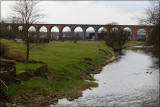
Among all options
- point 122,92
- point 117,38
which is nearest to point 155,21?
point 122,92

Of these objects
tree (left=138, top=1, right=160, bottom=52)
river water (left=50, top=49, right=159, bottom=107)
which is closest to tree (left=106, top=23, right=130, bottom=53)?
river water (left=50, top=49, right=159, bottom=107)

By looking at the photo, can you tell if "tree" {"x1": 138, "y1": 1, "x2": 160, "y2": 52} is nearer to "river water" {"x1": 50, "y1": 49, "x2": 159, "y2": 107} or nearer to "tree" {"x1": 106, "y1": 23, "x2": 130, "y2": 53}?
"river water" {"x1": 50, "y1": 49, "x2": 159, "y2": 107}

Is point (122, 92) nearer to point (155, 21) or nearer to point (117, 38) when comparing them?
point (155, 21)

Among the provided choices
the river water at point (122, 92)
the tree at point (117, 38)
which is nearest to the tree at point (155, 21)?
the river water at point (122, 92)

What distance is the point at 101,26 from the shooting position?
443 ft

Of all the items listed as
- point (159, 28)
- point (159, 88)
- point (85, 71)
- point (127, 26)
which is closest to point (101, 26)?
point (127, 26)

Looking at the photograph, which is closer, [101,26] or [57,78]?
[57,78]

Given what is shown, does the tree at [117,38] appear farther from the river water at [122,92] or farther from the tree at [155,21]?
the tree at [155,21]

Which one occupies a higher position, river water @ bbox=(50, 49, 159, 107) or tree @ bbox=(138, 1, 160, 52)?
tree @ bbox=(138, 1, 160, 52)

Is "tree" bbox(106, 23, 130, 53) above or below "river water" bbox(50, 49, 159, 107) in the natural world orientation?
above

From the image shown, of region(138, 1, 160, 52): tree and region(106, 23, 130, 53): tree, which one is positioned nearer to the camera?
region(138, 1, 160, 52): tree

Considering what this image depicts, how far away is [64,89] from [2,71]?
22.4 ft

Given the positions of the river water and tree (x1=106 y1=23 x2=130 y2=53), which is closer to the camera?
the river water

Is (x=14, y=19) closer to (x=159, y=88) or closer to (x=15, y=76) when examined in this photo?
(x=15, y=76)
